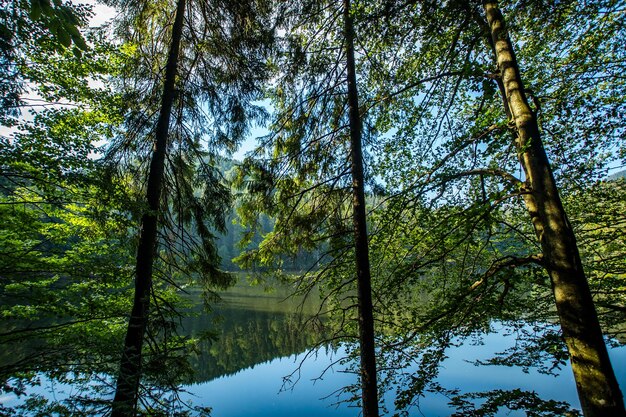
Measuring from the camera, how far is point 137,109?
15.7 ft

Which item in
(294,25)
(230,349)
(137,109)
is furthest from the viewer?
(230,349)

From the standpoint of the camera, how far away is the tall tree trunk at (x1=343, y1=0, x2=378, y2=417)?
12.5 ft

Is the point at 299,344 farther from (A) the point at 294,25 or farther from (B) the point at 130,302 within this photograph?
(A) the point at 294,25

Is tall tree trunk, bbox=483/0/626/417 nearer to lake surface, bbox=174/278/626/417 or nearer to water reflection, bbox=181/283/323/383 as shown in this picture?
lake surface, bbox=174/278/626/417

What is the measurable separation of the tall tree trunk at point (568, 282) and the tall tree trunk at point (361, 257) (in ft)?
6.51

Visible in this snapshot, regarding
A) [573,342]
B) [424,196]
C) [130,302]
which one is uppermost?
[424,196]

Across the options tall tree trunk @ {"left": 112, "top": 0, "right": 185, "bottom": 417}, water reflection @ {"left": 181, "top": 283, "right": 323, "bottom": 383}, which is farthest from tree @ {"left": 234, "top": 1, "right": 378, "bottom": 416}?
water reflection @ {"left": 181, "top": 283, "right": 323, "bottom": 383}

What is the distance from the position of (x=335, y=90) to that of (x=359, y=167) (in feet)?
4.89

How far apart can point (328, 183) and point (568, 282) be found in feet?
11.0

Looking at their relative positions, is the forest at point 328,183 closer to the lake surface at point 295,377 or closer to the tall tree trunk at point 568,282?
the tall tree trunk at point 568,282

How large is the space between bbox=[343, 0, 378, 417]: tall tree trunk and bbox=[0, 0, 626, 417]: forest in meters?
0.03

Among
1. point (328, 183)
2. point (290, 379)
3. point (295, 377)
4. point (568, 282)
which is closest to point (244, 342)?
point (295, 377)

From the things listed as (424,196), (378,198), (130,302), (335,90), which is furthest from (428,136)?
(130,302)

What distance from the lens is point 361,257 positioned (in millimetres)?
4180
